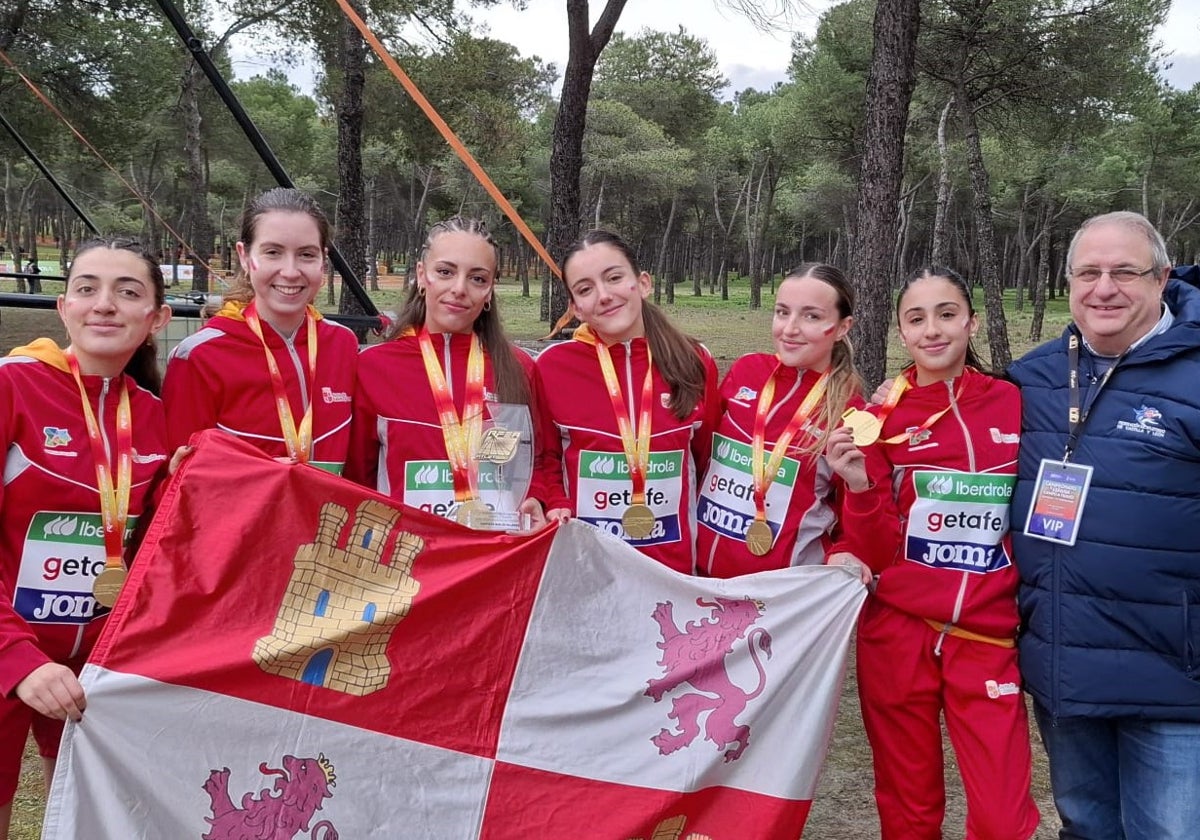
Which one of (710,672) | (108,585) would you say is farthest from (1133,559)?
(108,585)

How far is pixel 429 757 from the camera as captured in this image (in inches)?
105

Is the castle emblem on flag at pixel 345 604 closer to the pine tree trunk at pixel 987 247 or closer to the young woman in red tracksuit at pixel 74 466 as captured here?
the young woman in red tracksuit at pixel 74 466

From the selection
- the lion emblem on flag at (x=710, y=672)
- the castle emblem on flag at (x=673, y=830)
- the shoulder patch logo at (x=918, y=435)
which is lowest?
the castle emblem on flag at (x=673, y=830)

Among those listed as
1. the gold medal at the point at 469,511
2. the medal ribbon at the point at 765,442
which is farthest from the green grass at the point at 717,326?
the gold medal at the point at 469,511

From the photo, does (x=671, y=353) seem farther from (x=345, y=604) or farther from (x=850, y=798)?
(x=850, y=798)

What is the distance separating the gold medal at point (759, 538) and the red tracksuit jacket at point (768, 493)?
0.16 ft

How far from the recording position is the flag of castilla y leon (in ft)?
7.95

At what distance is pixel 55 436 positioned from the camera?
8.43ft

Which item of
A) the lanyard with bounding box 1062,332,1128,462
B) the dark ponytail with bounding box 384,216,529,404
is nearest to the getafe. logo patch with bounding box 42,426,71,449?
the dark ponytail with bounding box 384,216,529,404

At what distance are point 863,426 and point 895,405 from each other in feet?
1.03

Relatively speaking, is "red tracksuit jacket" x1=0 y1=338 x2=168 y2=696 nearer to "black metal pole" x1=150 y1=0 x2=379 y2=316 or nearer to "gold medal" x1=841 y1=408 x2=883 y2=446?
"gold medal" x1=841 y1=408 x2=883 y2=446

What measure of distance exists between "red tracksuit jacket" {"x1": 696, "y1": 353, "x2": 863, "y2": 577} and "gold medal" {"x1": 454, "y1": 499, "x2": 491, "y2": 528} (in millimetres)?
830

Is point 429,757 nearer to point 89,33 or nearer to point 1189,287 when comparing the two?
point 1189,287

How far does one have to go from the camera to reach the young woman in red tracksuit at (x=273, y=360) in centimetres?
292
